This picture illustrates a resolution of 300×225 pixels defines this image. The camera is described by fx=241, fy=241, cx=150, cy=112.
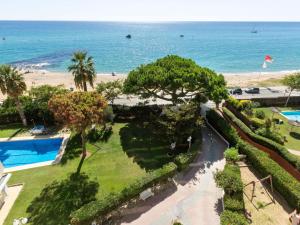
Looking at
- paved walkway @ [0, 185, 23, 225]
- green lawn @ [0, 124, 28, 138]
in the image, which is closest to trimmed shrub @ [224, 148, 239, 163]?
paved walkway @ [0, 185, 23, 225]

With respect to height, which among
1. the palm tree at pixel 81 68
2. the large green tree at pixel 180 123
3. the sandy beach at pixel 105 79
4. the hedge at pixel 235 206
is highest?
the palm tree at pixel 81 68

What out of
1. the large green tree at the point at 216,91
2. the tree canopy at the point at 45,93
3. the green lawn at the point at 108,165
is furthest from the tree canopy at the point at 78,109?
the large green tree at the point at 216,91

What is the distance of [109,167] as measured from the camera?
79.1ft

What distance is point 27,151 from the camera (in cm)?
2869

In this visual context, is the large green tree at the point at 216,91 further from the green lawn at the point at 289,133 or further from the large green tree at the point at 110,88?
the large green tree at the point at 110,88

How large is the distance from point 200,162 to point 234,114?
1164 cm

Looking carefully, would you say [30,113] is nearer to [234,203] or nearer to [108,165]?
[108,165]

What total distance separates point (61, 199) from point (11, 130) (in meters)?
17.2

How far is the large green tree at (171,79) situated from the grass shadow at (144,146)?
4.86 meters

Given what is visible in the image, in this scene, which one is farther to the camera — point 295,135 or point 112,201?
point 295,135


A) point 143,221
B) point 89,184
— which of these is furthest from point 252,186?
point 89,184

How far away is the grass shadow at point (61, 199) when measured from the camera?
18094 mm

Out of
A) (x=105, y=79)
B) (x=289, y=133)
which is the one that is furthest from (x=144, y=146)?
(x=105, y=79)

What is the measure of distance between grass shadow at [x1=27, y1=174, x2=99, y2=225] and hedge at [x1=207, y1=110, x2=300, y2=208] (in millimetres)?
14773
